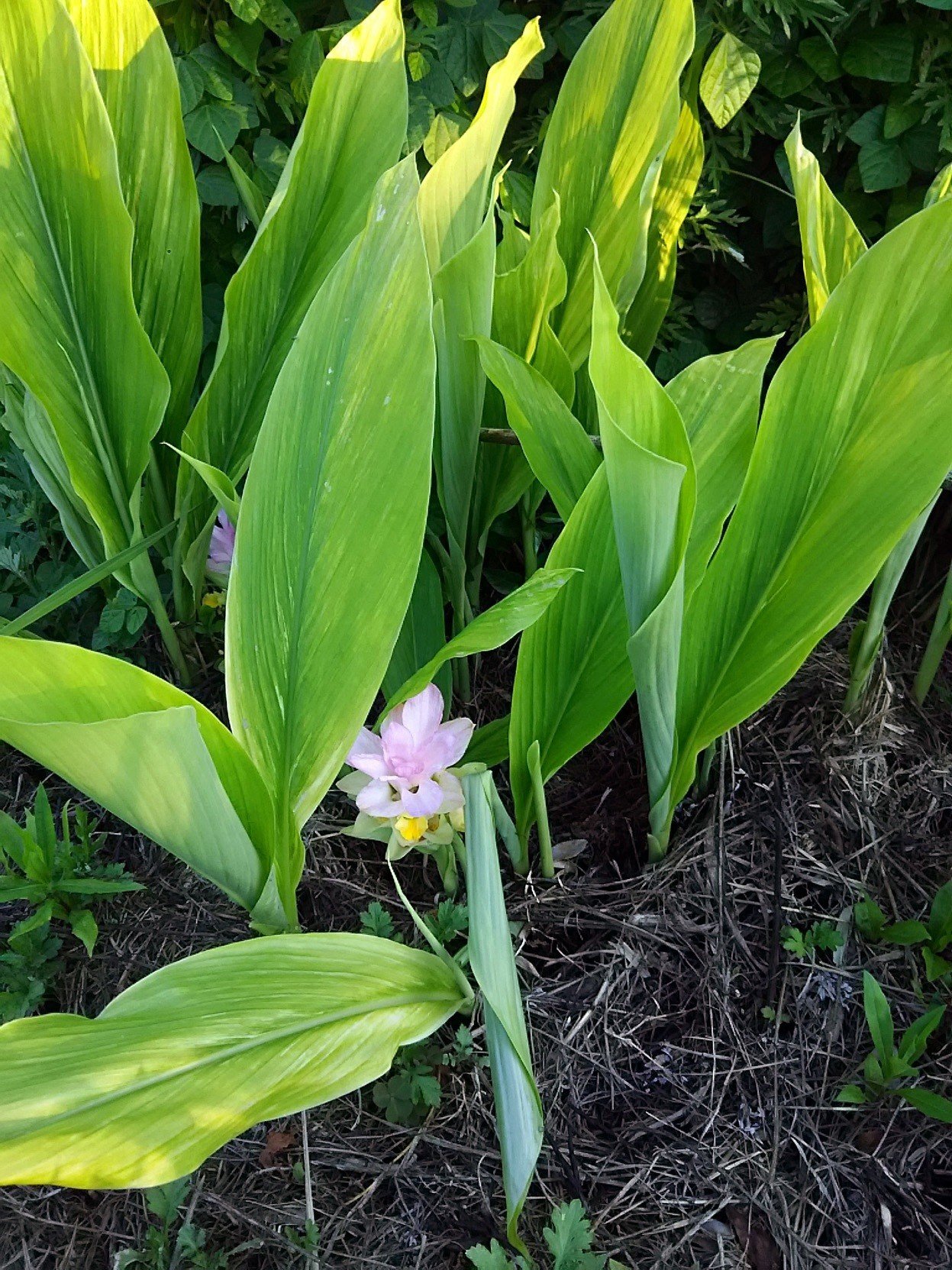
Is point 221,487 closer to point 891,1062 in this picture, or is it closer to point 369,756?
point 369,756

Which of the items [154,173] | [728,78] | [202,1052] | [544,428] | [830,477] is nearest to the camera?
[202,1052]

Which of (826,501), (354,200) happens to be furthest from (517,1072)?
(354,200)

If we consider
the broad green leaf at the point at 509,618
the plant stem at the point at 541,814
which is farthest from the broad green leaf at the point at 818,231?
the plant stem at the point at 541,814

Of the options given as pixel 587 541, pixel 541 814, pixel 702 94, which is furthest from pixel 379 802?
pixel 702 94

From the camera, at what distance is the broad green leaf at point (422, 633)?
2.73 feet

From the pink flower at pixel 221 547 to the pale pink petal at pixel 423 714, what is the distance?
32 centimetres

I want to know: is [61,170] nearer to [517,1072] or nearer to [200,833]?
[200,833]

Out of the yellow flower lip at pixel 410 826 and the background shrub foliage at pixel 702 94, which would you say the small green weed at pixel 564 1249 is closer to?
the yellow flower lip at pixel 410 826

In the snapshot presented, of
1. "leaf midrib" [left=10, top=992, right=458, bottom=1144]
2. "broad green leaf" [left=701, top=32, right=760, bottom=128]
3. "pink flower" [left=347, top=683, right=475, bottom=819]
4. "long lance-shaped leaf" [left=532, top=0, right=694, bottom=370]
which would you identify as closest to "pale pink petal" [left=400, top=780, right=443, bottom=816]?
"pink flower" [left=347, top=683, right=475, bottom=819]

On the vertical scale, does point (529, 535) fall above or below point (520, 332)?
below

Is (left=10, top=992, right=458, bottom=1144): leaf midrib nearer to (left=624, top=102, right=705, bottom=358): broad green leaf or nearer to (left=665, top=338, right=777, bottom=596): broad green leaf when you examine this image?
(left=665, top=338, right=777, bottom=596): broad green leaf

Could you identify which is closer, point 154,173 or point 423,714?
point 423,714

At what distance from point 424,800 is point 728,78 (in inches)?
31.7

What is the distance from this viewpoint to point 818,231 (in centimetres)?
74
